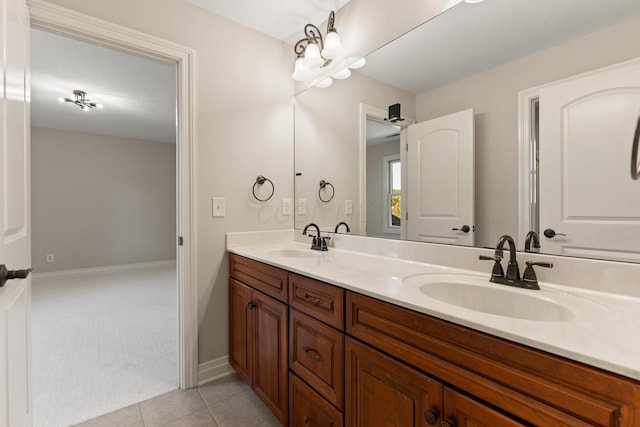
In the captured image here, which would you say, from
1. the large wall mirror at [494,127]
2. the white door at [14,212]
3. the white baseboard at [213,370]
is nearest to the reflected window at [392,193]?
the large wall mirror at [494,127]

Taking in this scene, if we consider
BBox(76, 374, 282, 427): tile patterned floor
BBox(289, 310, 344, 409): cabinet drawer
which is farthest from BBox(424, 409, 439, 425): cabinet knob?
BBox(76, 374, 282, 427): tile patterned floor

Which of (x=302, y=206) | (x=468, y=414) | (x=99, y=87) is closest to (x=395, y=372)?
(x=468, y=414)

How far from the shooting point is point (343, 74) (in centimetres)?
190

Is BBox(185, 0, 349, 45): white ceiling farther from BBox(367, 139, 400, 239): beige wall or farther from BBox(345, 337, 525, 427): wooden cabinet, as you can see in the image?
BBox(345, 337, 525, 427): wooden cabinet

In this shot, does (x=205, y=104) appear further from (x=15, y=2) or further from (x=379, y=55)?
(x=379, y=55)

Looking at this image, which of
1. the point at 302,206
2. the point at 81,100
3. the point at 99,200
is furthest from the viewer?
the point at 99,200

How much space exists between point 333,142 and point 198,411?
1.86m

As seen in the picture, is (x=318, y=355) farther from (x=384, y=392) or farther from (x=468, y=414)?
(x=468, y=414)

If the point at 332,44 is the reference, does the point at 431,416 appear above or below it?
below

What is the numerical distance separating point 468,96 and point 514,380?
1.13 meters

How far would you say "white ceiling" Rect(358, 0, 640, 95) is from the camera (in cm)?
97

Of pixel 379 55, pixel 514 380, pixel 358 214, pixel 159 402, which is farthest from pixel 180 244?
pixel 514 380

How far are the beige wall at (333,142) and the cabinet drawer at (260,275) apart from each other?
62 centimetres

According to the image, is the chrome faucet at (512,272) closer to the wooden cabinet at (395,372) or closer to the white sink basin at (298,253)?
the wooden cabinet at (395,372)
